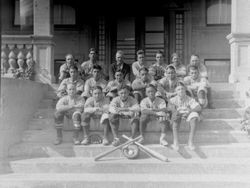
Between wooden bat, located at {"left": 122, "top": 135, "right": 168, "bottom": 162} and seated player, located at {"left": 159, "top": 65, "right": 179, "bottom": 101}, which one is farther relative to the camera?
seated player, located at {"left": 159, "top": 65, "right": 179, "bottom": 101}

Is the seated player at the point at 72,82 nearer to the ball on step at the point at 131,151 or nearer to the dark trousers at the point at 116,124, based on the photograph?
the dark trousers at the point at 116,124

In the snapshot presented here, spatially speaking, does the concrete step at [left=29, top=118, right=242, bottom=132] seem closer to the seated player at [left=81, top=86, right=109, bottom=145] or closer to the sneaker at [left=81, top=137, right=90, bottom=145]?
the seated player at [left=81, top=86, right=109, bottom=145]

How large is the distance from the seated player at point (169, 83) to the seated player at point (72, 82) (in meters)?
1.61

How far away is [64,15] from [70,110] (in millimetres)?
6622

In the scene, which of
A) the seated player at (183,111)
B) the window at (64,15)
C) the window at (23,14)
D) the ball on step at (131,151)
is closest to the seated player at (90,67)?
the seated player at (183,111)

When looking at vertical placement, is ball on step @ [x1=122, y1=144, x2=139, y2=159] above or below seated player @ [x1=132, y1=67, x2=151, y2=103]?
below

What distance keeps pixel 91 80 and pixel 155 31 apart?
5521 mm

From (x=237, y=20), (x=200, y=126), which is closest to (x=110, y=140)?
(x=200, y=126)

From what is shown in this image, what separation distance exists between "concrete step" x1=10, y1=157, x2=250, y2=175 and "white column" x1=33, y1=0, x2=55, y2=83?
3.42 meters

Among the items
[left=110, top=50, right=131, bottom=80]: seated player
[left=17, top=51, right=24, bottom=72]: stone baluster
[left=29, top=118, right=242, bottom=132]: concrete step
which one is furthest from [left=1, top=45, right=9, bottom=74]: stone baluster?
[left=110, top=50, right=131, bottom=80]: seated player

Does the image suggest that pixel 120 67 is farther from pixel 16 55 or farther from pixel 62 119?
pixel 16 55

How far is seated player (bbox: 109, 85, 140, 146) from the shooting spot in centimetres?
823

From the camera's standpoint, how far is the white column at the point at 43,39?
10.8 meters

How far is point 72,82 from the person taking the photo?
9422mm
